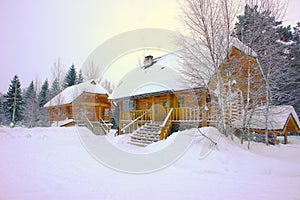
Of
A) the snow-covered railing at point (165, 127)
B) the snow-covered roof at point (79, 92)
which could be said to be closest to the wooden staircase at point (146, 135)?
the snow-covered railing at point (165, 127)

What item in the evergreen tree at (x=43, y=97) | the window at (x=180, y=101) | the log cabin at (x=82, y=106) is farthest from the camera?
the evergreen tree at (x=43, y=97)

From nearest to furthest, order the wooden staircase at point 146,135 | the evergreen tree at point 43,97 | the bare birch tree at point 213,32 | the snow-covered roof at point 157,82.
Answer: the bare birch tree at point 213,32 → the wooden staircase at point 146,135 → the snow-covered roof at point 157,82 → the evergreen tree at point 43,97

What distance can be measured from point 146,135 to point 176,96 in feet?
9.94

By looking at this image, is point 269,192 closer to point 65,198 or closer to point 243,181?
point 243,181

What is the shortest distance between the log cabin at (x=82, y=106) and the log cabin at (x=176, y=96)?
22.0ft

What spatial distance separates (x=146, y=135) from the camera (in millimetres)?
9672

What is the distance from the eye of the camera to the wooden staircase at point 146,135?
29.8 ft

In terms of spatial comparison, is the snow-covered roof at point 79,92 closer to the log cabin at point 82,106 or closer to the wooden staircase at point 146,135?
the log cabin at point 82,106

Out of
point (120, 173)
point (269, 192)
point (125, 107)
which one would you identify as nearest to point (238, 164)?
point (269, 192)

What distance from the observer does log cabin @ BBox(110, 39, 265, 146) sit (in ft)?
22.7

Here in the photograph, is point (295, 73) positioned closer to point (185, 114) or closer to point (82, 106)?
point (185, 114)

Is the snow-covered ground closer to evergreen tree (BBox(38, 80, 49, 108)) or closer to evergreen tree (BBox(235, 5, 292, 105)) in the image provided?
evergreen tree (BBox(235, 5, 292, 105))

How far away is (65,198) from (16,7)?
10.6ft

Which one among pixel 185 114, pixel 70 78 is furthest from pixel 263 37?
pixel 70 78
